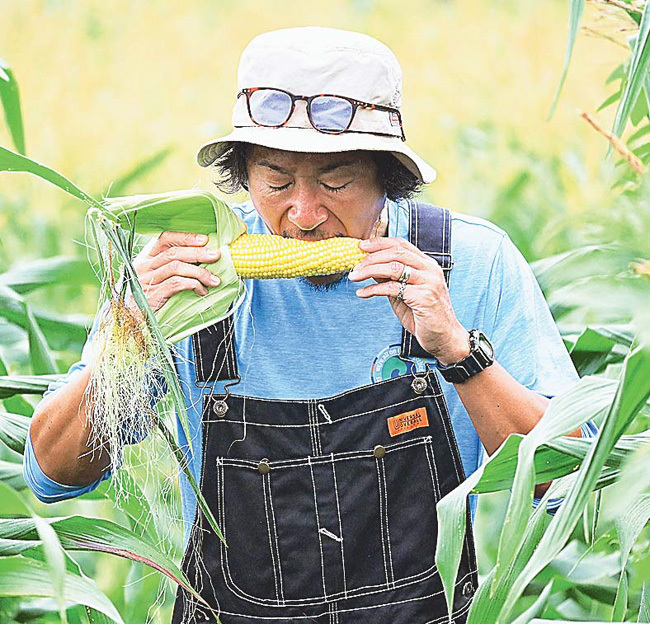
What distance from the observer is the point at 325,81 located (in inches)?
64.4

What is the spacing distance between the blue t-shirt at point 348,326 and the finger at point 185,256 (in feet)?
0.87

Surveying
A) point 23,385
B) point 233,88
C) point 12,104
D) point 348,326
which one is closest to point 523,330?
point 348,326

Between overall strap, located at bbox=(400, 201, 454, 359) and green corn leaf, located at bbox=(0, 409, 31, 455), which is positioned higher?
overall strap, located at bbox=(400, 201, 454, 359)

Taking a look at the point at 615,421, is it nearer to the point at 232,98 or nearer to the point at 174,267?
the point at 174,267

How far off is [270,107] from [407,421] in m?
0.51

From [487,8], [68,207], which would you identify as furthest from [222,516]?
[487,8]

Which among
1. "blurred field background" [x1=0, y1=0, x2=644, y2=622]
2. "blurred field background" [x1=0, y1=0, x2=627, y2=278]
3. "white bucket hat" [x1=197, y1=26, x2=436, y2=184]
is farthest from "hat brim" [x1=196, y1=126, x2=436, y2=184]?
"blurred field background" [x1=0, y1=0, x2=627, y2=278]

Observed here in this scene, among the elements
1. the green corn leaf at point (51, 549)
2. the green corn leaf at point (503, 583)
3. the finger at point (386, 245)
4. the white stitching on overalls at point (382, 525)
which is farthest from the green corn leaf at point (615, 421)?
the white stitching on overalls at point (382, 525)

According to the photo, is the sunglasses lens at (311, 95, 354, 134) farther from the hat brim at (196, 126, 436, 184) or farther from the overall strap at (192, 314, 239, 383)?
the overall strap at (192, 314, 239, 383)

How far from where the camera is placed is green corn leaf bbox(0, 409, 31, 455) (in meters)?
1.74

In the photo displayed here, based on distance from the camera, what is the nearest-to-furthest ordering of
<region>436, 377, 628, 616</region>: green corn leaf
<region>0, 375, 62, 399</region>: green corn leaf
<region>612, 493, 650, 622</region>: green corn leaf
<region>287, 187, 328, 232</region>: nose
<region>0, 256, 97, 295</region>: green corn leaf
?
1. <region>436, 377, 628, 616</region>: green corn leaf
2. <region>612, 493, 650, 622</region>: green corn leaf
3. <region>287, 187, 328, 232</region>: nose
4. <region>0, 375, 62, 399</region>: green corn leaf
5. <region>0, 256, 97, 295</region>: green corn leaf

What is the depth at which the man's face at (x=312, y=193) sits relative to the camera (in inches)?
63.7

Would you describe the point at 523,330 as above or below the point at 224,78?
below

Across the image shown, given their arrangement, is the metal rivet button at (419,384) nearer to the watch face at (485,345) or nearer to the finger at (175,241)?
the watch face at (485,345)
